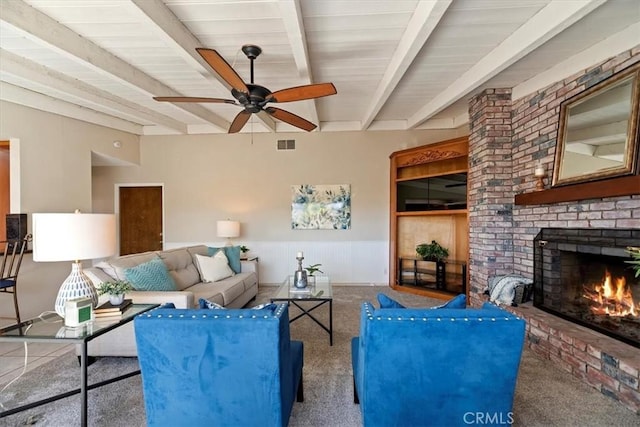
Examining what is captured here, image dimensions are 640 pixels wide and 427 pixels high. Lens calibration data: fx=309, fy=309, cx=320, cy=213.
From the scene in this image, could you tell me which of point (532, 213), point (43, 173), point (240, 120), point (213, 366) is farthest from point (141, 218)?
point (532, 213)

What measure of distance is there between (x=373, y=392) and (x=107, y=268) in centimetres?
266

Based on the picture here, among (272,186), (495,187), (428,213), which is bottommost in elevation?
(428,213)

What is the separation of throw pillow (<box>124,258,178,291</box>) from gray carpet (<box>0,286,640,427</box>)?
0.63m

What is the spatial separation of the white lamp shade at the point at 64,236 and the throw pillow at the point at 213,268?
84.2 inches

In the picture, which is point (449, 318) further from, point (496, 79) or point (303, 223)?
point (303, 223)

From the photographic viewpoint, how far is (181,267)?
3.90 m

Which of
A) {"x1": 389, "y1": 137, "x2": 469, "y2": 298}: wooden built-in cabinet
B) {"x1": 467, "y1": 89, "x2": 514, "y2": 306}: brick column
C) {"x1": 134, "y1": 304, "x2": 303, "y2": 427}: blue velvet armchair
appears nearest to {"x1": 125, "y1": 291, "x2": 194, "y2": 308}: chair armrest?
{"x1": 134, "y1": 304, "x2": 303, "y2": 427}: blue velvet armchair

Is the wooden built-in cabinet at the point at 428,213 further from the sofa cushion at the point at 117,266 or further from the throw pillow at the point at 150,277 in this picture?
the sofa cushion at the point at 117,266

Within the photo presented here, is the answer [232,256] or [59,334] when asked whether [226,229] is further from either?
[59,334]

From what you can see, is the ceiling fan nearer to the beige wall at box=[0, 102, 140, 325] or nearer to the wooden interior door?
the beige wall at box=[0, 102, 140, 325]

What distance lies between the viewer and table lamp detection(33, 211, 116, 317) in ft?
5.83

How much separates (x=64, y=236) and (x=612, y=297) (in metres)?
4.09

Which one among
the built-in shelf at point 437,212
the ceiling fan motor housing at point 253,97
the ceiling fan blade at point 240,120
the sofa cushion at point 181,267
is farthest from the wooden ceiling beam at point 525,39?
the sofa cushion at point 181,267

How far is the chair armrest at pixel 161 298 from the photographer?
104 inches
